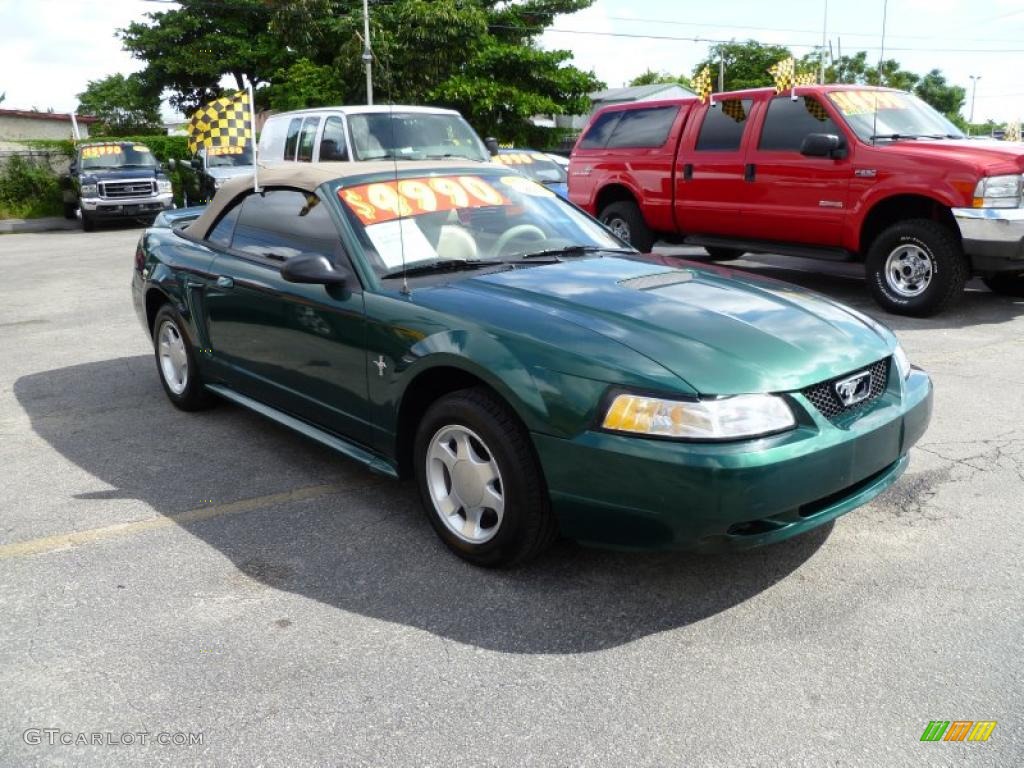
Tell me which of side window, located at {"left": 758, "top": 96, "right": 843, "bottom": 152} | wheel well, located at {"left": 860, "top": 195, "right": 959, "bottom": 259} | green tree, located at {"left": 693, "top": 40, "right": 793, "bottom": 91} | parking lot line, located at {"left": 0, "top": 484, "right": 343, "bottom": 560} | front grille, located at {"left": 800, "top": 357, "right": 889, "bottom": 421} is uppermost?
green tree, located at {"left": 693, "top": 40, "right": 793, "bottom": 91}

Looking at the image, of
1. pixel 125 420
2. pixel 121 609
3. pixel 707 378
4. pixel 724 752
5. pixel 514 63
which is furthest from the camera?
pixel 514 63

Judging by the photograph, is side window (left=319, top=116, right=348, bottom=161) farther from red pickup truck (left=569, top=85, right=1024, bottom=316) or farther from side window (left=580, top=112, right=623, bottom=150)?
red pickup truck (left=569, top=85, right=1024, bottom=316)

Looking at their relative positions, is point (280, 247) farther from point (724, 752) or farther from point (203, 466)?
point (724, 752)

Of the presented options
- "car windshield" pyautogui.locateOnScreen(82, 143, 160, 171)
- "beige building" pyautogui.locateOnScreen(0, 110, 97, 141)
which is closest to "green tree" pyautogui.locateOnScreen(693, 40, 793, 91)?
"beige building" pyautogui.locateOnScreen(0, 110, 97, 141)

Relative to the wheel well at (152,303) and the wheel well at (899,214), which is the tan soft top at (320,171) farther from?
the wheel well at (899,214)

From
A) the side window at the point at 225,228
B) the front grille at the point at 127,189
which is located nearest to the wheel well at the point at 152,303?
the side window at the point at 225,228

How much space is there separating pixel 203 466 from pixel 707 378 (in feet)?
9.27

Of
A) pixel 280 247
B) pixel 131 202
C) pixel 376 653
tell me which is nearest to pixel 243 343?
pixel 280 247

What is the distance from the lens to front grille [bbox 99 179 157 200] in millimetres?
19250

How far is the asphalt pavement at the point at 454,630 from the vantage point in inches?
96.7

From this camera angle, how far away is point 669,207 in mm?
9547

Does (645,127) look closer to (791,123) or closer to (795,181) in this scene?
(791,123)

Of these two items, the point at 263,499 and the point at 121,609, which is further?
the point at 263,499

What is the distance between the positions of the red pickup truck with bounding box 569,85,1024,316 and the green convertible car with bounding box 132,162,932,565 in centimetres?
415
